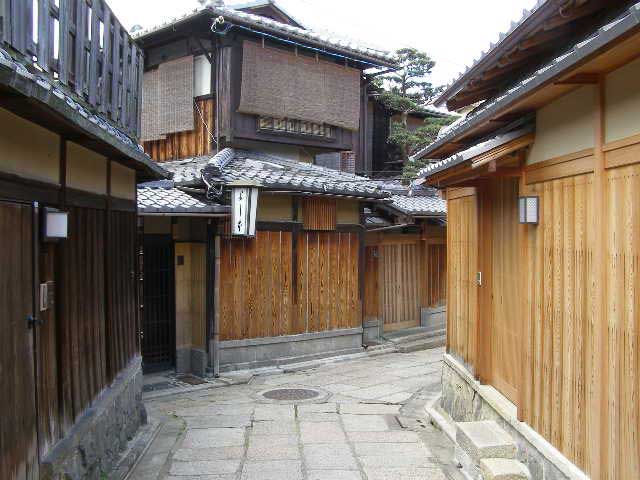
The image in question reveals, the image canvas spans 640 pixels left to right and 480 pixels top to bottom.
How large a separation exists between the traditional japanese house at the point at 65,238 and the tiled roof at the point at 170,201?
9.23 feet

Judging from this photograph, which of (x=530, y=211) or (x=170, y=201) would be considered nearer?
(x=530, y=211)

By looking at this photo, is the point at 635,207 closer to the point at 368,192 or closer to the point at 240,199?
the point at 240,199

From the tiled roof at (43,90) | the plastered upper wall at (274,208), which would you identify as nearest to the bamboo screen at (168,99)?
the plastered upper wall at (274,208)

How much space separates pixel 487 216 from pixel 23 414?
6.44m

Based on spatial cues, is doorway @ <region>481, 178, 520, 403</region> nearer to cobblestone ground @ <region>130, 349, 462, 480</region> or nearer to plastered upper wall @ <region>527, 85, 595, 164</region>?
plastered upper wall @ <region>527, 85, 595, 164</region>

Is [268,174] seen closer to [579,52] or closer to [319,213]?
[319,213]

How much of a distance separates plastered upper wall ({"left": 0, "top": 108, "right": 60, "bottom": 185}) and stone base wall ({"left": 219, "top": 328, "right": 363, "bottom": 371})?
8.68m

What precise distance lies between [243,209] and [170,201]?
1.59 metres

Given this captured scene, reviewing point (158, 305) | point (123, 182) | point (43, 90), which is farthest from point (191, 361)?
point (43, 90)

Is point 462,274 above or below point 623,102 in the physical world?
below

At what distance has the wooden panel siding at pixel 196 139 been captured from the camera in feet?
55.7

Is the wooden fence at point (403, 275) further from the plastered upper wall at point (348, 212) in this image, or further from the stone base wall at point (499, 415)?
the stone base wall at point (499, 415)

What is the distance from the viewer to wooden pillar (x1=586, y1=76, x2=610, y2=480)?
4.89 metres

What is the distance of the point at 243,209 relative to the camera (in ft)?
43.1
